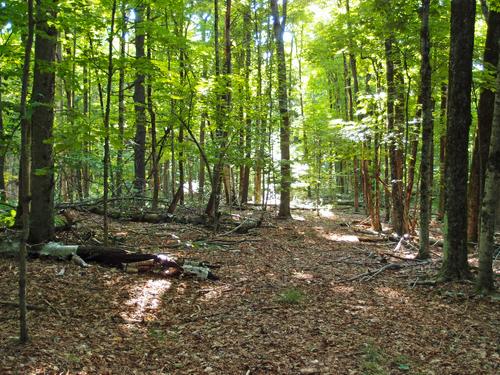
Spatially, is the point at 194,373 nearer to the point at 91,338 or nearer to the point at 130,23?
the point at 91,338

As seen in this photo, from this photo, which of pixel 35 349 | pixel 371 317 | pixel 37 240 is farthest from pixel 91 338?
pixel 371 317

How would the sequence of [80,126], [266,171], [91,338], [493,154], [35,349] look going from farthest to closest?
[266,171] → [493,154] → [80,126] → [91,338] → [35,349]

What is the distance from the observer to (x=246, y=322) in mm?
5320

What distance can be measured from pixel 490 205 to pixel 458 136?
1.35 metres

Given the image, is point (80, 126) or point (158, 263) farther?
point (158, 263)

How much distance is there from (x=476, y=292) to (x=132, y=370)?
542 centimetres

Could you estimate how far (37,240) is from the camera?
6855 mm

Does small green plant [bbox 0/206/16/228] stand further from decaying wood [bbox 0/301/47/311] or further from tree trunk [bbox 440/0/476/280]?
tree trunk [bbox 440/0/476/280]

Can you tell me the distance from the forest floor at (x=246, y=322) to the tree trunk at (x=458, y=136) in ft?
1.69

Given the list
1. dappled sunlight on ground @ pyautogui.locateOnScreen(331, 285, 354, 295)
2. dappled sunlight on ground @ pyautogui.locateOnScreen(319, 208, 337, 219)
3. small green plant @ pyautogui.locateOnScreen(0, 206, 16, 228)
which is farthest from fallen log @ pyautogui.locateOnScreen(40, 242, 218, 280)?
dappled sunlight on ground @ pyautogui.locateOnScreen(319, 208, 337, 219)

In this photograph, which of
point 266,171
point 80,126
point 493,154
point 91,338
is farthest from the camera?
point 266,171

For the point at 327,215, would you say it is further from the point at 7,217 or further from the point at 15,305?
the point at 15,305

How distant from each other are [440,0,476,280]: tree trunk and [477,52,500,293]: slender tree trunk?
2.06 feet

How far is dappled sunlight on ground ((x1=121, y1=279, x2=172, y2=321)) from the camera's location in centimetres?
526
